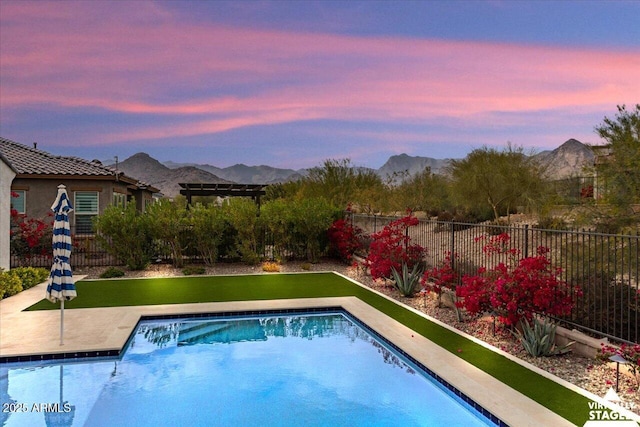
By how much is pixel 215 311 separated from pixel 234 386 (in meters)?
3.67

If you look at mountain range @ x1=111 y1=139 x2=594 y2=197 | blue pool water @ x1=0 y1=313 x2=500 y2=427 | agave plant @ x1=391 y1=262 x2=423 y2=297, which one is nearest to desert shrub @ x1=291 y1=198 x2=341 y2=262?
agave plant @ x1=391 y1=262 x2=423 y2=297

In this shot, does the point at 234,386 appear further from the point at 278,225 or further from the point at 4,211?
the point at 278,225

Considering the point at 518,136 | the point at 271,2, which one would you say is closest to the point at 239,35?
the point at 271,2

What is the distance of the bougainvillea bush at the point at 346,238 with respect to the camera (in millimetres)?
17797

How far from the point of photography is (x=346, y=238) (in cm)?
1783

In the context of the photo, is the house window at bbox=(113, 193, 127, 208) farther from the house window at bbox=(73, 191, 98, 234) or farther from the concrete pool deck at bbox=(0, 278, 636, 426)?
the concrete pool deck at bbox=(0, 278, 636, 426)

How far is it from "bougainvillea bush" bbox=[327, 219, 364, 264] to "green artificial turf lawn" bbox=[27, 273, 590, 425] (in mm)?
1968

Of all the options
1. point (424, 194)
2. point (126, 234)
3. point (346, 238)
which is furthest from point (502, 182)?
point (126, 234)

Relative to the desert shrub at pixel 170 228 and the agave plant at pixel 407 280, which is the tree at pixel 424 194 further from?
the agave plant at pixel 407 280

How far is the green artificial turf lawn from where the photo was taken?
5902mm

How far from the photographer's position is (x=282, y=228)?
18.0 metres

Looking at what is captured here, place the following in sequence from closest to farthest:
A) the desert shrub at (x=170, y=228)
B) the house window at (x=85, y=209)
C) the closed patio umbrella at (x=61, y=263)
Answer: the closed patio umbrella at (x=61, y=263), the desert shrub at (x=170, y=228), the house window at (x=85, y=209)

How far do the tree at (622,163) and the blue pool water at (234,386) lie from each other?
8.33m

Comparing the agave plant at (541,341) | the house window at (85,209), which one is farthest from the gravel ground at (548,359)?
the house window at (85,209)
